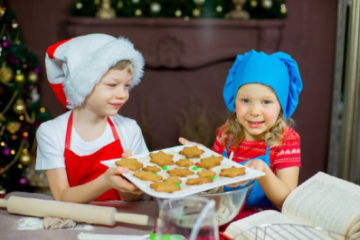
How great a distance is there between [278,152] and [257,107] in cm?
19

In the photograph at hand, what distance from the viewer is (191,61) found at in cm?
379

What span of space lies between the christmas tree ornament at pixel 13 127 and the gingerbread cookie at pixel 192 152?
6.81 ft

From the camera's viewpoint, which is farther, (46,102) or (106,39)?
(46,102)

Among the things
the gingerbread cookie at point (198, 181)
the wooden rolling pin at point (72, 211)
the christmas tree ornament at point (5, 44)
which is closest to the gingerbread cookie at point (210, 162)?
the gingerbread cookie at point (198, 181)

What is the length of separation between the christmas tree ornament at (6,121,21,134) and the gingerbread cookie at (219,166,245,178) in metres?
2.28

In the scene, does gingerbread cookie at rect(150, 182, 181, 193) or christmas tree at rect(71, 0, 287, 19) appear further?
christmas tree at rect(71, 0, 287, 19)

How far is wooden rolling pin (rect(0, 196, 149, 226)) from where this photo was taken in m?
1.30

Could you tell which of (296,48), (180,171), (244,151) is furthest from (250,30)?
(180,171)

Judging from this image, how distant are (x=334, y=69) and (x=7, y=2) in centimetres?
279

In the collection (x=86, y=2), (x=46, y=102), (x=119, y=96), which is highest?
(x=86, y=2)

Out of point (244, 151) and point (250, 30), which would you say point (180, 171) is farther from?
point (250, 30)

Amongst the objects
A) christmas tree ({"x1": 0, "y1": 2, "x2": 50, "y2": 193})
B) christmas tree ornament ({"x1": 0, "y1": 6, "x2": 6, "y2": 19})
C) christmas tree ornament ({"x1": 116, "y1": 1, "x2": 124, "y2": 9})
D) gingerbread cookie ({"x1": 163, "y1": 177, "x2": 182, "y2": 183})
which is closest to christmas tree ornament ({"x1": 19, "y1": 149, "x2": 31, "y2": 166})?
christmas tree ({"x1": 0, "y1": 2, "x2": 50, "y2": 193})

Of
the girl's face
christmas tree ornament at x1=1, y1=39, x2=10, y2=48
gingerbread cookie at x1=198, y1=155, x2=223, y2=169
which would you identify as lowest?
gingerbread cookie at x1=198, y1=155, x2=223, y2=169

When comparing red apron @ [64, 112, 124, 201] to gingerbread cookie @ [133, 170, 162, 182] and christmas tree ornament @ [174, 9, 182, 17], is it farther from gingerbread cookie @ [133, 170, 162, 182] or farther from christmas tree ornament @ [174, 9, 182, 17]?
christmas tree ornament @ [174, 9, 182, 17]
